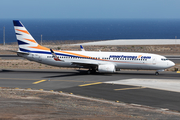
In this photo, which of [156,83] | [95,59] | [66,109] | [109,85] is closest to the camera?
[66,109]

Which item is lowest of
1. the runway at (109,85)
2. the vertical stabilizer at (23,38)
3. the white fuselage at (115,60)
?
the runway at (109,85)

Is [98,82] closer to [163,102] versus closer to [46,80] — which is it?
[46,80]

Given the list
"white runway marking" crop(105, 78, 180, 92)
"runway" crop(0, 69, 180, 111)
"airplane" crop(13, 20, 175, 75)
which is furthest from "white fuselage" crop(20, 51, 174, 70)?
"white runway marking" crop(105, 78, 180, 92)

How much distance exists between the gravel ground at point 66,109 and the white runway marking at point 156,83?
10.5 meters

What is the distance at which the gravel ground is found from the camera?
66.9ft

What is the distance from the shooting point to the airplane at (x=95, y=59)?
45375mm

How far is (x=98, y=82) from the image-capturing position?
39.5 m

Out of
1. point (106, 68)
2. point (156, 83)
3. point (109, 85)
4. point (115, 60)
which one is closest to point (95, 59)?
point (106, 68)

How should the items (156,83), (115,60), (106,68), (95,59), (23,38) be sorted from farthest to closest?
(23,38) → (95,59) → (115,60) → (106,68) → (156,83)

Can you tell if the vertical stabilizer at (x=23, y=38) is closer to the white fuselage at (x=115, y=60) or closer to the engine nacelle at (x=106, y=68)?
the white fuselage at (x=115, y=60)

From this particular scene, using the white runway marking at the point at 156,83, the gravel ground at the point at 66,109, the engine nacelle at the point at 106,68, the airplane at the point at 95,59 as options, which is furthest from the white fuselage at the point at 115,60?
the gravel ground at the point at 66,109

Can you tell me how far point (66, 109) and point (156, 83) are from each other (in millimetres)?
19264

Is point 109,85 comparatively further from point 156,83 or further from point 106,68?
point 106,68

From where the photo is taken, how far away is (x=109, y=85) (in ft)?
122
